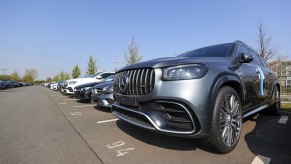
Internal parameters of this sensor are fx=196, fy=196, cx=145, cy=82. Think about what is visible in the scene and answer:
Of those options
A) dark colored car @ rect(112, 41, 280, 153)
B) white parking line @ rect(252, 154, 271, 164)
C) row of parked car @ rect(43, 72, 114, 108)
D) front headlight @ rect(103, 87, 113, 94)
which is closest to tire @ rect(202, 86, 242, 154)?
dark colored car @ rect(112, 41, 280, 153)

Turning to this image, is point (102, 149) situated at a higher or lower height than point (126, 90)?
lower

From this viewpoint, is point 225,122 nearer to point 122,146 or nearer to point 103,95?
point 122,146

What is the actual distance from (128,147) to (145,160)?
493 mm

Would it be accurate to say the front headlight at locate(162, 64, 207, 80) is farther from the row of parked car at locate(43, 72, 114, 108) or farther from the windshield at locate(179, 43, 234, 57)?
the row of parked car at locate(43, 72, 114, 108)

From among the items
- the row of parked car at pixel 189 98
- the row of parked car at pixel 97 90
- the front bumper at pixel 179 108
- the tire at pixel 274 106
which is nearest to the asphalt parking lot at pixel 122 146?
the row of parked car at pixel 189 98

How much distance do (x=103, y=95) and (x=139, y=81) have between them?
3053 millimetres

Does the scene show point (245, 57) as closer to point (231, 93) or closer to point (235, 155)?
point (231, 93)

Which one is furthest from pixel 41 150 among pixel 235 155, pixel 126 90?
pixel 235 155

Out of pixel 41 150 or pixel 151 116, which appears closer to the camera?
pixel 151 116

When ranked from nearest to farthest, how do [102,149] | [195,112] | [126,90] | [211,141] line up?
[195,112]
[211,141]
[102,149]
[126,90]

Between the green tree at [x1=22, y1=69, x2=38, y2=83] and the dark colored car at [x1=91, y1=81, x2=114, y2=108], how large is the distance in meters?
116

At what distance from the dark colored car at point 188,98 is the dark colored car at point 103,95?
225 centimetres

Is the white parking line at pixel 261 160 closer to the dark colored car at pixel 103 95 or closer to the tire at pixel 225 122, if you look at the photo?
the tire at pixel 225 122

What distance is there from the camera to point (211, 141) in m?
2.43
